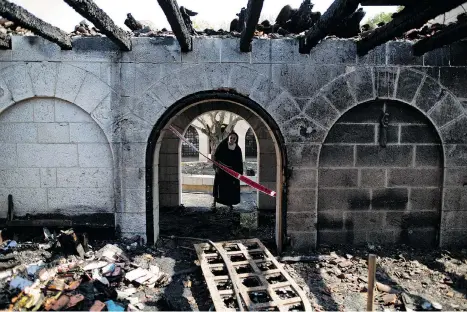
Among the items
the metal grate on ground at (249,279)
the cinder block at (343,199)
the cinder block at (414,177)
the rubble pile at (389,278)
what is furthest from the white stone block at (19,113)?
the cinder block at (414,177)

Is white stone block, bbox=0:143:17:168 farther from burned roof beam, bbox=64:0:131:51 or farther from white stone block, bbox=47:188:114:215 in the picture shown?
burned roof beam, bbox=64:0:131:51

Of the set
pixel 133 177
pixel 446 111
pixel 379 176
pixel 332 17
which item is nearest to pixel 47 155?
pixel 133 177

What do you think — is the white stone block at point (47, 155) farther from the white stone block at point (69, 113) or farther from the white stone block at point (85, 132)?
the white stone block at point (69, 113)

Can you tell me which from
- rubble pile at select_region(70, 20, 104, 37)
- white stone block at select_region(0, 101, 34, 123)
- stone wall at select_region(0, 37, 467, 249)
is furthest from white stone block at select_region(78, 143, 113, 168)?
rubble pile at select_region(70, 20, 104, 37)

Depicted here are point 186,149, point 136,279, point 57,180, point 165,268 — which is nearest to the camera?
point 136,279

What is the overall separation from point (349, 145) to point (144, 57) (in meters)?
3.43

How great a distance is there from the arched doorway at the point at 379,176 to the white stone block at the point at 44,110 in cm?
420

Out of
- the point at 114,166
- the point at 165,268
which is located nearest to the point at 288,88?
the point at 114,166

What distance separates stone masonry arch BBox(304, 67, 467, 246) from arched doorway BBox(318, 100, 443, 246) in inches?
5.9

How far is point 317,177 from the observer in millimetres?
5133

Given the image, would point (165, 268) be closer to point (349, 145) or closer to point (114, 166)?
point (114, 166)

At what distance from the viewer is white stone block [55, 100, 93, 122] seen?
5.02 metres

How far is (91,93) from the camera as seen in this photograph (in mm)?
4938

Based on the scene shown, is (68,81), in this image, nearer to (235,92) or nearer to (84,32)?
(84,32)
